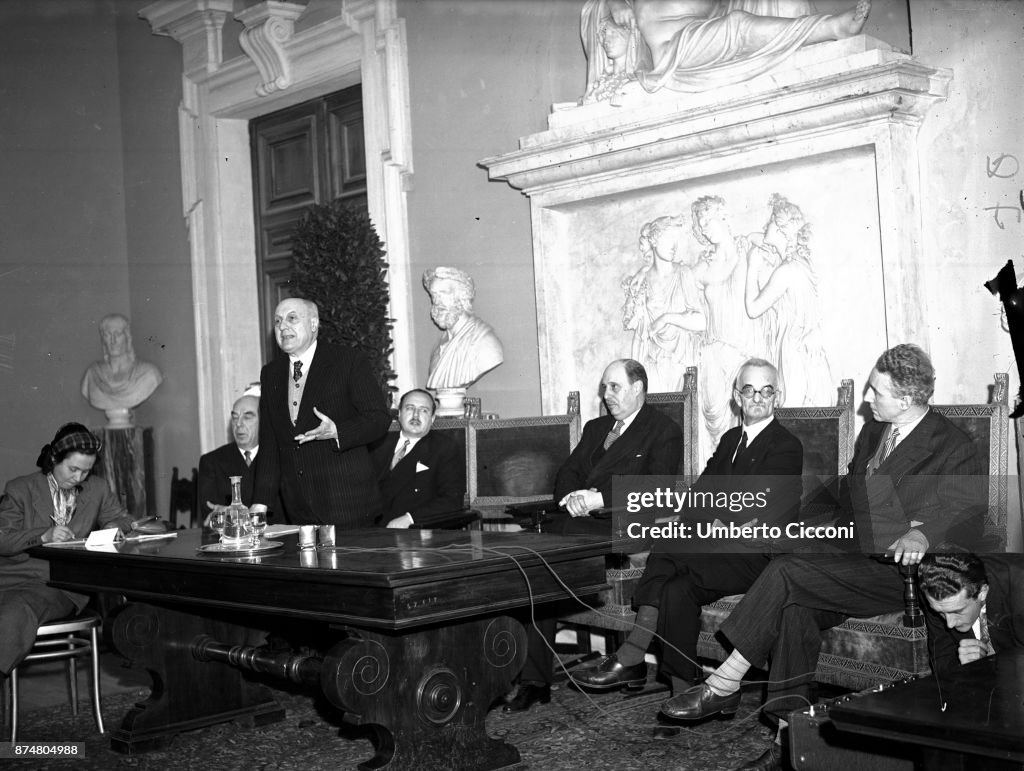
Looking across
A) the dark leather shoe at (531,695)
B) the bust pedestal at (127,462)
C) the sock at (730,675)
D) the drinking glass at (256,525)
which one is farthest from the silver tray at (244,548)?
the bust pedestal at (127,462)

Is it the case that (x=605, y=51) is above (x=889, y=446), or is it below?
above

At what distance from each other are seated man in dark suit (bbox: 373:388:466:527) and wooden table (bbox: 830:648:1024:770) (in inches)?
109

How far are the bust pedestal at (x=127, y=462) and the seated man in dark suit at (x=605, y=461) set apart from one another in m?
4.35

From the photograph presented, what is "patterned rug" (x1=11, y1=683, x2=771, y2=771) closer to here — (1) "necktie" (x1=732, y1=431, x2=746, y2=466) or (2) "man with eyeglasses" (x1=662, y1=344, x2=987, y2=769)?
(2) "man with eyeglasses" (x1=662, y1=344, x2=987, y2=769)

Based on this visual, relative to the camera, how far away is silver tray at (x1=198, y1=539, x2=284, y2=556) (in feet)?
11.6

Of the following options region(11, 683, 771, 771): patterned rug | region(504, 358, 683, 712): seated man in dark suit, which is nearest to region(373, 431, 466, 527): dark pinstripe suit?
region(504, 358, 683, 712): seated man in dark suit

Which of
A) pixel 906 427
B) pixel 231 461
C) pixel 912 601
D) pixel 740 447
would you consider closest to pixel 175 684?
pixel 231 461

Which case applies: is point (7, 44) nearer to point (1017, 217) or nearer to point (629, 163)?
point (629, 163)

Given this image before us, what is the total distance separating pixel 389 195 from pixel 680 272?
6.89ft

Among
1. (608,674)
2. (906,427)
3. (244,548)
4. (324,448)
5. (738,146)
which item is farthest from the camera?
(738,146)

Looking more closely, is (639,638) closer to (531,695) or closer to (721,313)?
(531,695)

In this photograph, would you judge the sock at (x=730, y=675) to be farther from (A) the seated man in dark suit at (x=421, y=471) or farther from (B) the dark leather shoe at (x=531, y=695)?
(A) the seated man in dark suit at (x=421, y=471)

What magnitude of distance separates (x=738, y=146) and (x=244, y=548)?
2.89 m

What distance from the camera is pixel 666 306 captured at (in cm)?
565
